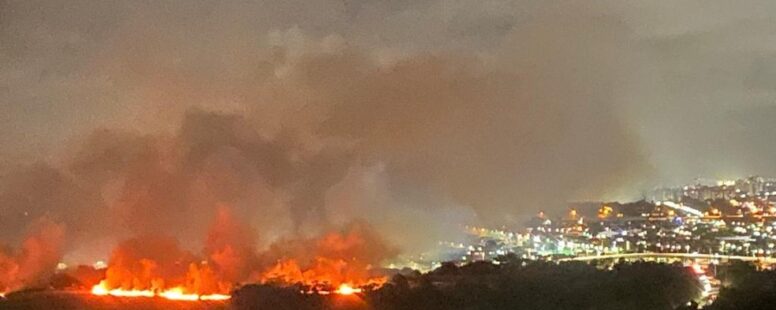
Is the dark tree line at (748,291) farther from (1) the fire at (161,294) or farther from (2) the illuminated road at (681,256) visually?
(1) the fire at (161,294)

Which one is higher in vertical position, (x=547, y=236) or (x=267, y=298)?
(x=547, y=236)

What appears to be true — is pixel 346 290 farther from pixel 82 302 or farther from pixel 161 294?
pixel 82 302

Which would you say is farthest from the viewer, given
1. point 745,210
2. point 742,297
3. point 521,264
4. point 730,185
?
point 730,185

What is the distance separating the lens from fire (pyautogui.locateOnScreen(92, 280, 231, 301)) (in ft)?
92.6

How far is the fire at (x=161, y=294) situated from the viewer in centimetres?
2822

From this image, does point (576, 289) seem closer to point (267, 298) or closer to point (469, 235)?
point (267, 298)

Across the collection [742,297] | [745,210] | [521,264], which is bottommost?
[742,297]

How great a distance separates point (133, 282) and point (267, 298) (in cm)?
522

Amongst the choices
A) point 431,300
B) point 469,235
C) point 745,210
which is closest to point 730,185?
point 745,210

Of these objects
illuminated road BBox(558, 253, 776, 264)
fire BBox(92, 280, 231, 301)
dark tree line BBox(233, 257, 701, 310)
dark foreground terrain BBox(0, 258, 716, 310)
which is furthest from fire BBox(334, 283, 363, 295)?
illuminated road BBox(558, 253, 776, 264)

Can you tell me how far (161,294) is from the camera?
2881 centimetres

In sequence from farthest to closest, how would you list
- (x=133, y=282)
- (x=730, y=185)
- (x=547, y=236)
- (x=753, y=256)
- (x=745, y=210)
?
(x=730, y=185) < (x=745, y=210) < (x=547, y=236) < (x=753, y=256) < (x=133, y=282)

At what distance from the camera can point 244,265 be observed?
3016 centimetres

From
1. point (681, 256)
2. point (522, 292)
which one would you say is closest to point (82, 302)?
point (522, 292)
